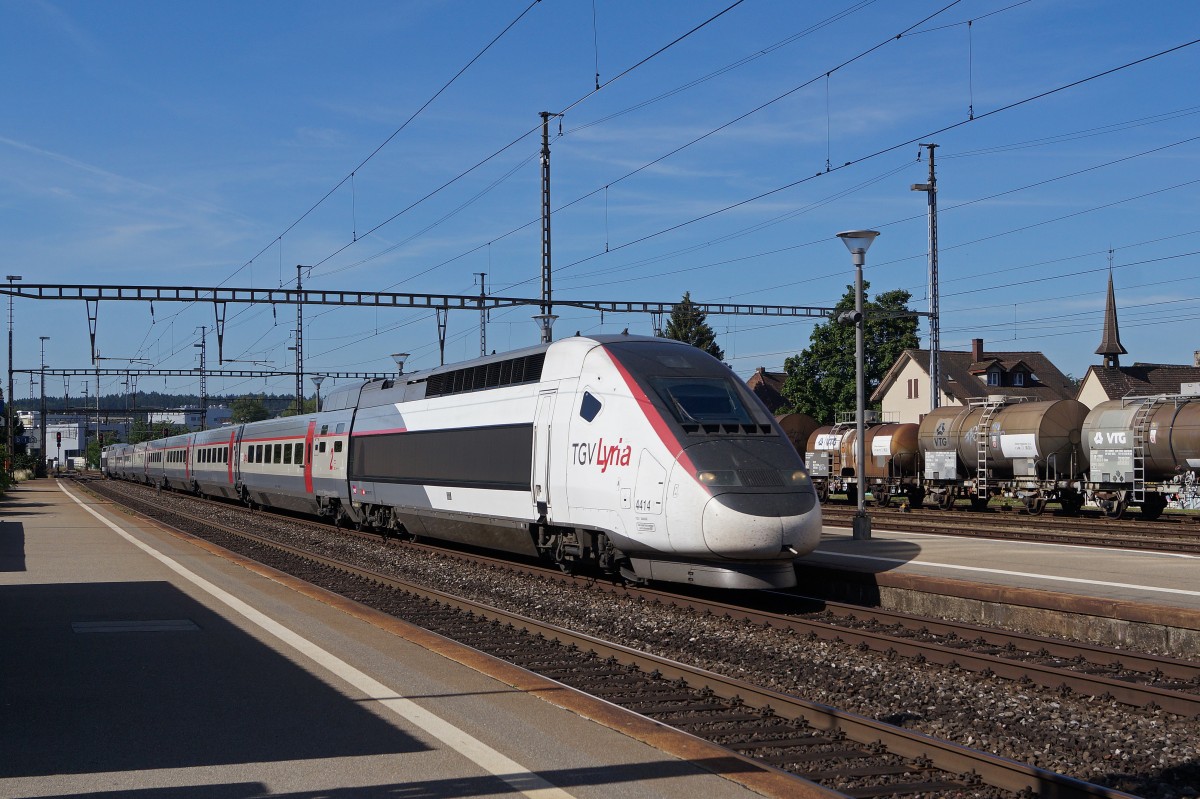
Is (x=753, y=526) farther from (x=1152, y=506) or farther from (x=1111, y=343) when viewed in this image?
(x=1111, y=343)

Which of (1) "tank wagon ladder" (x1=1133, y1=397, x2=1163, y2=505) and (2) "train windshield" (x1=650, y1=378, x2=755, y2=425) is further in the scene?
(1) "tank wagon ladder" (x1=1133, y1=397, x2=1163, y2=505)

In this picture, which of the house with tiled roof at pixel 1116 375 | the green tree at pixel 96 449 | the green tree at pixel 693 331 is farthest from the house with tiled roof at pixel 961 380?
the green tree at pixel 96 449

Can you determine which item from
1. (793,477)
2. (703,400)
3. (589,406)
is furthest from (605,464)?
(793,477)

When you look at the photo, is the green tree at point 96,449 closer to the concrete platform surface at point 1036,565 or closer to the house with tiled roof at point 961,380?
the house with tiled roof at point 961,380

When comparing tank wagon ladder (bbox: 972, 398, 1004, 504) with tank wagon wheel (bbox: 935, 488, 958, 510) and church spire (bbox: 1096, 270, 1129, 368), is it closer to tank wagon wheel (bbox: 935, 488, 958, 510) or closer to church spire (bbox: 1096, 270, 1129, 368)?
tank wagon wheel (bbox: 935, 488, 958, 510)

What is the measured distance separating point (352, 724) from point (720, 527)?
6.03 metres

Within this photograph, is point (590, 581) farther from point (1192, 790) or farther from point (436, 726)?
point (1192, 790)

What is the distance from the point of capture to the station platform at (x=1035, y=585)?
36.8 ft

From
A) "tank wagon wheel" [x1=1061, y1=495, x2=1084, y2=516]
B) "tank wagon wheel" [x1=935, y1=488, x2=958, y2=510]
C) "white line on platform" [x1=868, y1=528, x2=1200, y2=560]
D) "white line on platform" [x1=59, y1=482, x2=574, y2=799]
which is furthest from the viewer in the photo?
"tank wagon wheel" [x1=935, y1=488, x2=958, y2=510]

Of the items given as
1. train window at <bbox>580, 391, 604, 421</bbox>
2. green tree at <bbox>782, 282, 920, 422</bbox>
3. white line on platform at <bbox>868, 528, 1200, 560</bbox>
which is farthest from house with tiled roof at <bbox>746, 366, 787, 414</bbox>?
train window at <bbox>580, 391, 604, 421</bbox>

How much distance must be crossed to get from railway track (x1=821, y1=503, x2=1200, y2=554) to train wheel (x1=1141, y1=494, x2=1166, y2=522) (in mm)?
599

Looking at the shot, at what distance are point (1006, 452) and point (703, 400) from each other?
19.1 meters

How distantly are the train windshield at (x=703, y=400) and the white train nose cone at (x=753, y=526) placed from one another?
1408 millimetres

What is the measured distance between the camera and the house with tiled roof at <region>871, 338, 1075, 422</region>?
7138 centimetres
